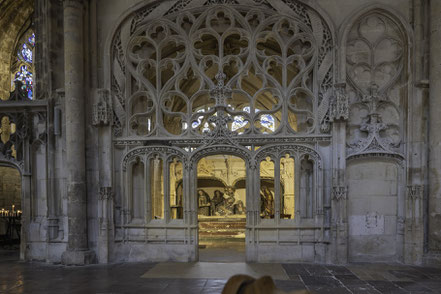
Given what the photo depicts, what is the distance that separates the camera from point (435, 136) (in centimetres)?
827

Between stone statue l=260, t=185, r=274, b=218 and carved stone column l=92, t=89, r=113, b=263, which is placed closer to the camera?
carved stone column l=92, t=89, r=113, b=263

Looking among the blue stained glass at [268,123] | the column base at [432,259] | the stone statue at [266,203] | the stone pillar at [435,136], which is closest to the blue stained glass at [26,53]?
the blue stained glass at [268,123]

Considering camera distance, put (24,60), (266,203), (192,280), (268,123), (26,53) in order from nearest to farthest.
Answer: (192,280), (24,60), (26,53), (266,203), (268,123)

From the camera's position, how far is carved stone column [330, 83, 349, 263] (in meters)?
8.50

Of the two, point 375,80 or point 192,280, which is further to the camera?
point 375,80

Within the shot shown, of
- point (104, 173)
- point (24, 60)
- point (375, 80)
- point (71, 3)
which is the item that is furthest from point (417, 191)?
point (24, 60)

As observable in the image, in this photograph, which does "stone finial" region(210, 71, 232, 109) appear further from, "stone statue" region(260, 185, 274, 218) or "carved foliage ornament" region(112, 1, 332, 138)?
"stone statue" region(260, 185, 274, 218)

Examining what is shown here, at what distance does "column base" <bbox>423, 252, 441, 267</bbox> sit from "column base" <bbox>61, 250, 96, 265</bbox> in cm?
836

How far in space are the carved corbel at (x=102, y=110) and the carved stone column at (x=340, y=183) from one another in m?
5.81

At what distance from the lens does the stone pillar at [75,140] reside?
8.73 meters

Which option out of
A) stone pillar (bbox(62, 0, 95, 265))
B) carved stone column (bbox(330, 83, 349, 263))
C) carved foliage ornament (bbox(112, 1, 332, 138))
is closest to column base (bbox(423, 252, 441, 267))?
carved stone column (bbox(330, 83, 349, 263))

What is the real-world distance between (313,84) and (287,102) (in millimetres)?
839

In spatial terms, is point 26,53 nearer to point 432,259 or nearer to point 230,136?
point 230,136

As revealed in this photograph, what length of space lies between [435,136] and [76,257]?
9.39m
